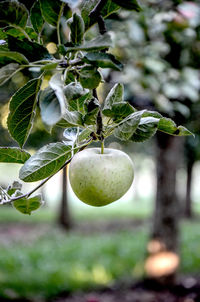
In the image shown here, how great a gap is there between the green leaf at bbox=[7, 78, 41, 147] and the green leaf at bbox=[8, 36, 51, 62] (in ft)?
0.14

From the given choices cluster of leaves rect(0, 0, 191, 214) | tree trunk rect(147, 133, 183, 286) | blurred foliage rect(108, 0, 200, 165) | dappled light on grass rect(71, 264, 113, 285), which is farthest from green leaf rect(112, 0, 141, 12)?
dappled light on grass rect(71, 264, 113, 285)

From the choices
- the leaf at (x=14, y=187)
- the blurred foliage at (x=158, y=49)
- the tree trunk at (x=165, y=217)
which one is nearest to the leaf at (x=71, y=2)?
the leaf at (x=14, y=187)

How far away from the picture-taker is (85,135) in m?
0.68

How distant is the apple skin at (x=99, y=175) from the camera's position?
67 cm

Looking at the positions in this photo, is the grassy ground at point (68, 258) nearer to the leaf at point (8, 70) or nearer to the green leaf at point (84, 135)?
the green leaf at point (84, 135)

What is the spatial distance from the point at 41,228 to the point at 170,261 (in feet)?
16.6

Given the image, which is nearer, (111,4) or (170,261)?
(111,4)

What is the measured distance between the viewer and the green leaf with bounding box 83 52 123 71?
49 centimetres

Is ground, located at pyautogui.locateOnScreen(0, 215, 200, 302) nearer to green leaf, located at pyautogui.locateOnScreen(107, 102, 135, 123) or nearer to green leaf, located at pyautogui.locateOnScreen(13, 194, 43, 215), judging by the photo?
green leaf, located at pyautogui.locateOnScreen(13, 194, 43, 215)

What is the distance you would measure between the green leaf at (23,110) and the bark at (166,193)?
143 inches

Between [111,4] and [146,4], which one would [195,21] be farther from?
[111,4]

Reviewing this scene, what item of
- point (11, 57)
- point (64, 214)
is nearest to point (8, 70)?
point (11, 57)

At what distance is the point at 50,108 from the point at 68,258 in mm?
5213

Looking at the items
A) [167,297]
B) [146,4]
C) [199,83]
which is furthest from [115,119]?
[167,297]
